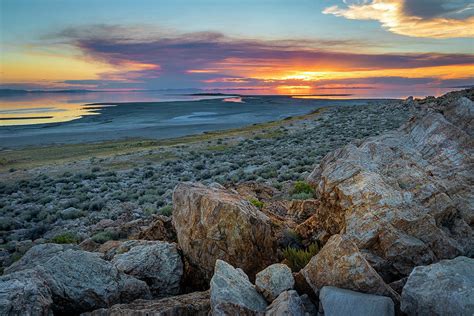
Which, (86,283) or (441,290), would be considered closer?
(441,290)

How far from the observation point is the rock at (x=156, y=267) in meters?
6.52

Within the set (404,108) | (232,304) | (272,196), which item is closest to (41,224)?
(272,196)

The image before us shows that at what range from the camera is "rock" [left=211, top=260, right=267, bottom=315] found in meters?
4.80

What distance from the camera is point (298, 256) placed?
6762 millimetres

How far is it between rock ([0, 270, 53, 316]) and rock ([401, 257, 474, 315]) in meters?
4.32

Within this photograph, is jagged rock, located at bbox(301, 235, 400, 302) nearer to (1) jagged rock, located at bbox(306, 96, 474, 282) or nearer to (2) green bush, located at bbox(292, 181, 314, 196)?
(1) jagged rock, located at bbox(306, 96, 474, 282)

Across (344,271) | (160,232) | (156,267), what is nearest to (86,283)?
(156,267)

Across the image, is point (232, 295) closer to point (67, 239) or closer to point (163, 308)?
point (163, 308)

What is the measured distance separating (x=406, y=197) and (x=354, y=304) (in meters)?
2.61

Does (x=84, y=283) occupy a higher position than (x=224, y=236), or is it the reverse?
(x=224, y=236)

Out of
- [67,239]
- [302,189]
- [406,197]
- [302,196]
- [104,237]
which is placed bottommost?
[67,239]

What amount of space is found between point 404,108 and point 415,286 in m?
60.9

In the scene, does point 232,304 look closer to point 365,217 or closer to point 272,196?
point 365,217

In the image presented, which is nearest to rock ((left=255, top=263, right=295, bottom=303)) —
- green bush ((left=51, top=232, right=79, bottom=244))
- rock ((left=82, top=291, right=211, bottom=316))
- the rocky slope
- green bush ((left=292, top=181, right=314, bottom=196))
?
the rocky slope
